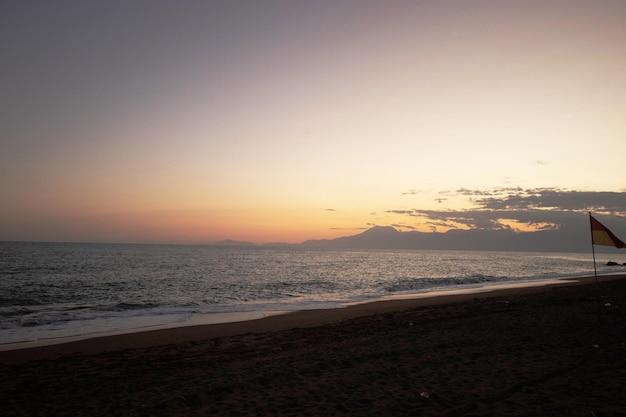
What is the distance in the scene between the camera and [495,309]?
17.3 metres

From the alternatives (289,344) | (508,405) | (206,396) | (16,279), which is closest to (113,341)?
(289,344)

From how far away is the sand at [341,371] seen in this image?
21.3 ft

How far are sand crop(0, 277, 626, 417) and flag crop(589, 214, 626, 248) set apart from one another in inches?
107

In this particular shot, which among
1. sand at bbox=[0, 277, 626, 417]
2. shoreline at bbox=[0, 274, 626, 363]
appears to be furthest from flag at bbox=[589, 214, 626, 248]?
shoreline at bbox=[0, 274, 626, 363]

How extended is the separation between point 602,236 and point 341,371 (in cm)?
951

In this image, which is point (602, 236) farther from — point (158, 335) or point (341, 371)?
point (158, 335)

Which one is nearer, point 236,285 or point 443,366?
point 443,366

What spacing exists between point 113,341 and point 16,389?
5403 mm

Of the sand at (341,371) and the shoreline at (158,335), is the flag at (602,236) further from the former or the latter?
the shoreline at (158,335)

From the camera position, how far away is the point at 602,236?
38.2 feet

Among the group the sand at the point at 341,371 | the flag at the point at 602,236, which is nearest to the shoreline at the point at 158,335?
the sand at the point at 341,371

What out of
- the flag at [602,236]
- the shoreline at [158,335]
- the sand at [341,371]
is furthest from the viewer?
the shoreline at [158,335]

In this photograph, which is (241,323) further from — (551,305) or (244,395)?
(551,305)

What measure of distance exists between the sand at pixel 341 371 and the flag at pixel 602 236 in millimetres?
2707
